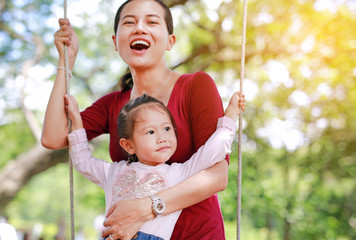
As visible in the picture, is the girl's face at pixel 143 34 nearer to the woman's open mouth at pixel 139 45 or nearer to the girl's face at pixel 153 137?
the woman's open mouth at pixel 139 45

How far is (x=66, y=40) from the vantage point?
1363mm

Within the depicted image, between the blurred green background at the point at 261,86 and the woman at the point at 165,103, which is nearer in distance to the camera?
the woman at the point at 165,103

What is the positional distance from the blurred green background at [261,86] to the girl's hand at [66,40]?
3.03 metres

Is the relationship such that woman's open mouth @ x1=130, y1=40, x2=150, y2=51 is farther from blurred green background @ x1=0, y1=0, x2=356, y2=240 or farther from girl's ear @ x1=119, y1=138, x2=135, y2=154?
blurred green background @ x1=0, y1=0, x2=356, y2=240

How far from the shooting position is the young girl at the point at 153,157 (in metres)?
1.05

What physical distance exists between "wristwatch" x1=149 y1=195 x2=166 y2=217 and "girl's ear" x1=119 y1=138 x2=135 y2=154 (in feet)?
0.54

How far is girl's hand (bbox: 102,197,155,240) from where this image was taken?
3.34 ft

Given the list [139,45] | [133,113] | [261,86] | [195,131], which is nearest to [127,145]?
[133,113]

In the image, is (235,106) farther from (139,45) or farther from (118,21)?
(118,21)

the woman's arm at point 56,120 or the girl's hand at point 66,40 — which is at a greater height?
the girl's hand at point 66,40

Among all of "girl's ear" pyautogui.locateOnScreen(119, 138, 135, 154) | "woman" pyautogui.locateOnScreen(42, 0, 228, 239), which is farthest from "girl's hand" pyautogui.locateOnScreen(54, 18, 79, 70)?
"girl's ear" pyautogui.locateOnScreen(119, 138, 135, 154)

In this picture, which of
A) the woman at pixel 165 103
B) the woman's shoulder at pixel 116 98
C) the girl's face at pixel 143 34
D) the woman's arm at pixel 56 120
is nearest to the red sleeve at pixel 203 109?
the woman at pixel 165 103

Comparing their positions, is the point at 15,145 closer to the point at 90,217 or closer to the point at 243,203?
the point at 243,203

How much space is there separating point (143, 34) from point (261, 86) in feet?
18.0
